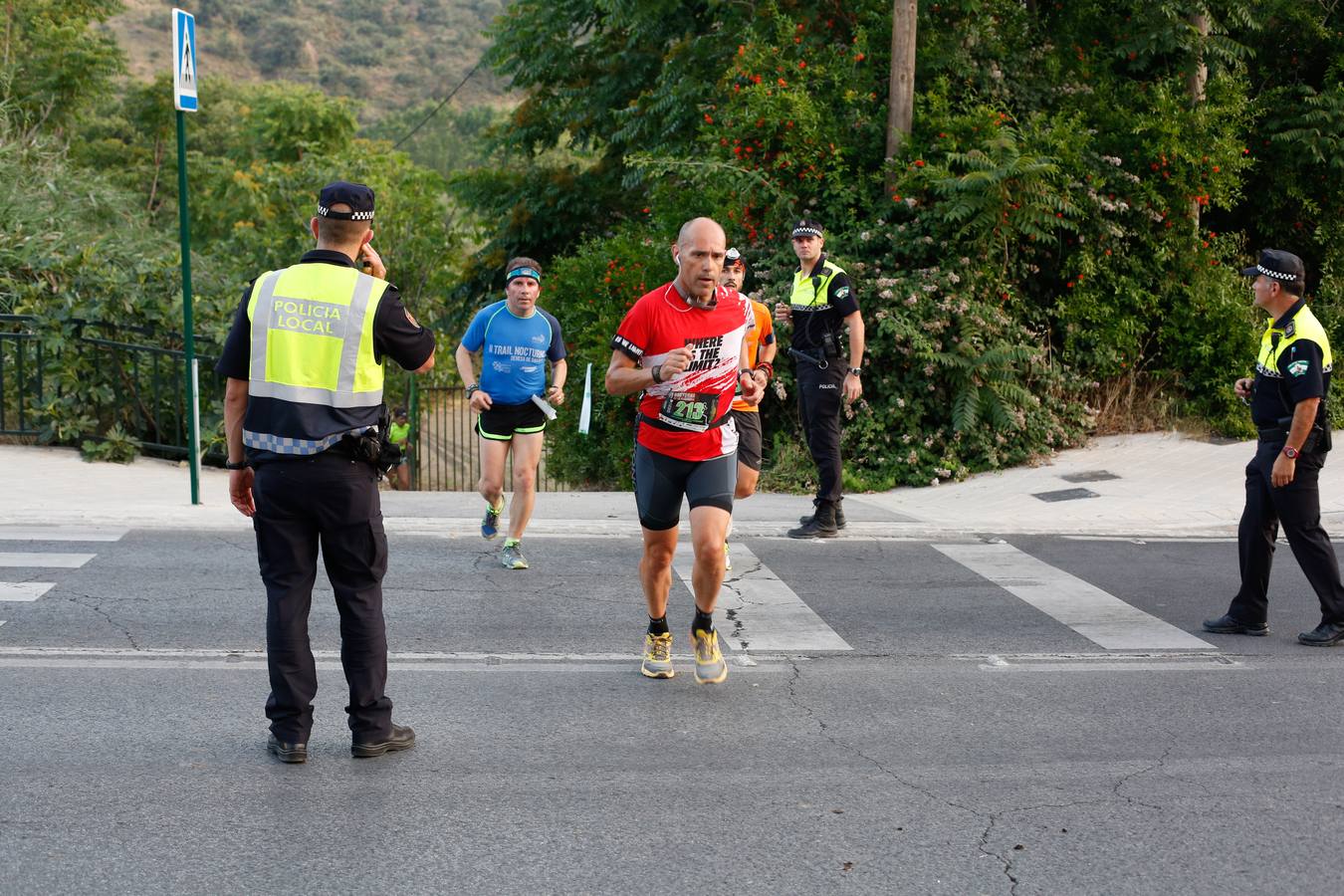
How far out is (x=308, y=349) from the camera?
502 centimetres

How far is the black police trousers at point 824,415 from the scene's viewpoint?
992 cm

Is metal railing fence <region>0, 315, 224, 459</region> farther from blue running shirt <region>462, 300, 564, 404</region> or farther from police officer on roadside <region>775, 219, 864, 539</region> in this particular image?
police officer on roadside <region>775, 219, 864, 539</region>

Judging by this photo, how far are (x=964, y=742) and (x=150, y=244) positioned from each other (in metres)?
16.4

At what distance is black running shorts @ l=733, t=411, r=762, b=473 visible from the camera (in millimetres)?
8773

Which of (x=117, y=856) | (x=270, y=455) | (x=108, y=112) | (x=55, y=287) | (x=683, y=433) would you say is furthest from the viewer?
(x=108, y=112)

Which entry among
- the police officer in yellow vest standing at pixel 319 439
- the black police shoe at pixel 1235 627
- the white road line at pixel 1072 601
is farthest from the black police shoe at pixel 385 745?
the black police shoe at pixel 1235 627

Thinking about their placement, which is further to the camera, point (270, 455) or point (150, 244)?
point (150, 244)

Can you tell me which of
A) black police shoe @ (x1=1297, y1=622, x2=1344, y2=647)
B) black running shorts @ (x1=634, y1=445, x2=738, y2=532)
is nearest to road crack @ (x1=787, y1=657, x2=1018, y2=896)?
black running shorts @ (x1=634, y1=445, x2=738, y2=532)

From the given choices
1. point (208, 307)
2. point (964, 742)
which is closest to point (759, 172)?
point (208, 307)

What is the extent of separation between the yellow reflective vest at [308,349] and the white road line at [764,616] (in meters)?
2.15

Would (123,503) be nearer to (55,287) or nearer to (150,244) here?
(55,287)

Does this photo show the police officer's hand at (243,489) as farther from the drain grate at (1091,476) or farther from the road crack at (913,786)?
the drain grate at (1091,476)

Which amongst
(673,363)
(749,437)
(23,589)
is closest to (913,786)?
(673,363)

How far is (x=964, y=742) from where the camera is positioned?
5586mm
